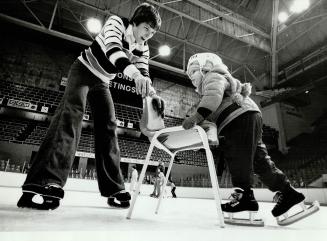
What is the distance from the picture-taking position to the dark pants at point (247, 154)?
1277 millimetres

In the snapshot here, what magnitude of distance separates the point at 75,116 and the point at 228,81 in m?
0.92

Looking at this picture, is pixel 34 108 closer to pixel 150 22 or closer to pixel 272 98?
pixel 150 22

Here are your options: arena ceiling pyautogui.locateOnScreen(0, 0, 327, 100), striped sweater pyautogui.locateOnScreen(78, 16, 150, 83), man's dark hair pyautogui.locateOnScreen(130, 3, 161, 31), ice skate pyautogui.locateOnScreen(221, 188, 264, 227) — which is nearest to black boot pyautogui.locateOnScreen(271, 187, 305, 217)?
ice skate pyautogui.locateOnScreen(221, 188, 264, 227)

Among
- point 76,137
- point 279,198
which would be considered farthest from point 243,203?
point 76,137

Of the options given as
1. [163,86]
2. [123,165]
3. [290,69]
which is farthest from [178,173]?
[290,69]

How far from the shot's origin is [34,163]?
1.23 m

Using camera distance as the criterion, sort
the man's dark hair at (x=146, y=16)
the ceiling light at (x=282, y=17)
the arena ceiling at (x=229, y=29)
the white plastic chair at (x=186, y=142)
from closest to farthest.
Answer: the white plastic chair at (x=186, y=142) → the man's dark hair at (x=146, y=16) → the arena ceiling at (x=229, y=29) → the ceiling light at (x=282, y=17)

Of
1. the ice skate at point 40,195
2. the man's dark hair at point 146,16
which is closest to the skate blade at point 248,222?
the ice skate at point 40,195

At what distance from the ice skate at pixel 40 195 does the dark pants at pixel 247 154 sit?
3.04ft

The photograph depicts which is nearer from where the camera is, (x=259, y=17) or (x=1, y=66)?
(x=1, y=66)

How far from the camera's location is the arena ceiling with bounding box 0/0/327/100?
9102 mm

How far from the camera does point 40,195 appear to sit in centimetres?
117

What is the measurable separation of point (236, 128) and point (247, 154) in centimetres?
16

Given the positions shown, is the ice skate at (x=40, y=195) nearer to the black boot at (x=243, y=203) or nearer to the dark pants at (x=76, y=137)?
the dark pants at (x=76, y=137)
